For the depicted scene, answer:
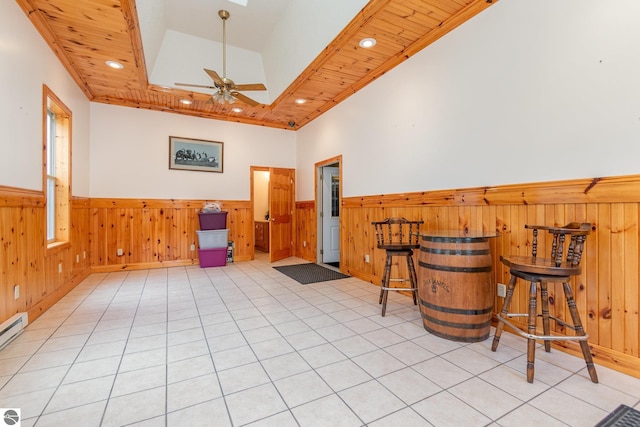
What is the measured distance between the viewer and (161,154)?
520cm

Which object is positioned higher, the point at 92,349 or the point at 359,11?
the point at 359,11

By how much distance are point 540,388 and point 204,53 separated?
570 centimetres

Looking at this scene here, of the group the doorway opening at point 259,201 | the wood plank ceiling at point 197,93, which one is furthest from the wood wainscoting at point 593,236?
the doorway opening at point 259,201

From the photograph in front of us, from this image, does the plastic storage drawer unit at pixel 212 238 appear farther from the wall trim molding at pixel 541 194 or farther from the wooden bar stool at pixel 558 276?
the wooden bar stool at pixel 558 276

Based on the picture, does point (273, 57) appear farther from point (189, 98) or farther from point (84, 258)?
point (84, 258)

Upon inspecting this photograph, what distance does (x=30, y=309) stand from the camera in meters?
2.63

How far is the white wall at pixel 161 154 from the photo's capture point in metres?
4.80

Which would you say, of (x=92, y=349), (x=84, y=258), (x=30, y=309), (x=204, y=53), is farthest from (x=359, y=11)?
(x=84, y=258)

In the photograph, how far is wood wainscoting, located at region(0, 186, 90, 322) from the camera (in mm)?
2285

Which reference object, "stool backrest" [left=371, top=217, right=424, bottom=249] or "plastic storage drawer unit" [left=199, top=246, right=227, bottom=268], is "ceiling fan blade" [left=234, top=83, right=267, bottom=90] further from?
"plastic storage drawer unit" [left=199, top=246, right=227, bottom=268]

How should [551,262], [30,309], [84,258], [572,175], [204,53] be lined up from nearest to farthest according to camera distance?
[551,262], [572,175], [30,309], [84,258], [204,53]

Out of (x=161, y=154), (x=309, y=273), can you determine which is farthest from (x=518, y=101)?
(x=161, y=154)

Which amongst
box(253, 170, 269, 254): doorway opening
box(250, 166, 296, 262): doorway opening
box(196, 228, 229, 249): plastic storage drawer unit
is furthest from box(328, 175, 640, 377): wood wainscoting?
box(253, 170, 269, 254): doorway opening

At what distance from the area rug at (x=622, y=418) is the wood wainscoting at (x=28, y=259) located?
3971mm
